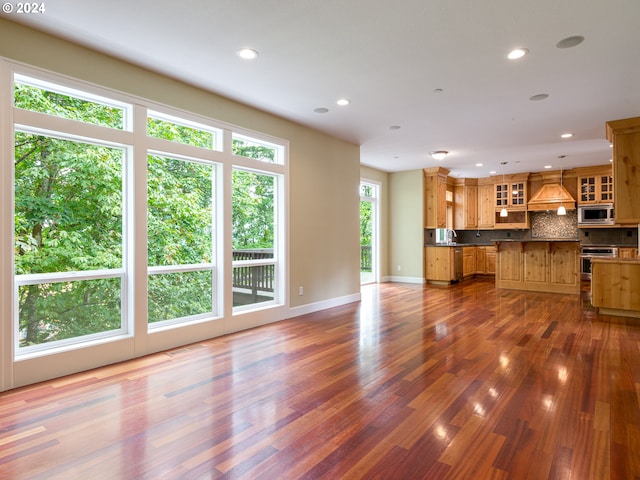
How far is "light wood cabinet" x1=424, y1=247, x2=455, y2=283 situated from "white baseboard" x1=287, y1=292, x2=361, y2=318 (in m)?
2.95

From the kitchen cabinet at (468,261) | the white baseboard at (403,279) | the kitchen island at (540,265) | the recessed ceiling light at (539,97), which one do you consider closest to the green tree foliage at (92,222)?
the recessed ceiling light at (539,97)

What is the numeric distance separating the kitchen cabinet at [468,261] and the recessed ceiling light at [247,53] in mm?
7877

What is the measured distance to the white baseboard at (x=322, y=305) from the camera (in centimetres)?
541

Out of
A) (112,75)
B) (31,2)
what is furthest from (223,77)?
(31,2)

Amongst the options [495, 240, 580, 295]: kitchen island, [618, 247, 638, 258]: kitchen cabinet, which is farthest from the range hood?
[495, 240, 580, 295]: kitchen island

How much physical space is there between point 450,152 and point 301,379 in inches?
226

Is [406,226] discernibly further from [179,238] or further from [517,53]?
[179,238]

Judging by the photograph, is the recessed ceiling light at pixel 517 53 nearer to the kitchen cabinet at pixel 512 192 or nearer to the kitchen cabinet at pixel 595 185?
the kitchen cabinet at pixel 595 185

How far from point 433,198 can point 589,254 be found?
Answer: 12.3 feet

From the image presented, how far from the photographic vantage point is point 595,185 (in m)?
8.74

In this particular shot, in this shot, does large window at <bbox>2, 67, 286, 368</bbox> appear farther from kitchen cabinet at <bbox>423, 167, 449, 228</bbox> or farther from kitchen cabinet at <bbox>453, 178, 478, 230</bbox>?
kitchen cabinet at <bbox>453, 178, 478, 230</bbox>

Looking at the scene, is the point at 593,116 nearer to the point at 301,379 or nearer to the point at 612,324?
the point at 612,324

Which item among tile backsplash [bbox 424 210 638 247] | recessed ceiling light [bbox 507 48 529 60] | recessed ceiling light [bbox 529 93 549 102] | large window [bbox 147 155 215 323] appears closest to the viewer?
recessed ceiling light [bbox 507 48 529 60]

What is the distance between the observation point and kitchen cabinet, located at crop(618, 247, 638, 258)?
823 cm
